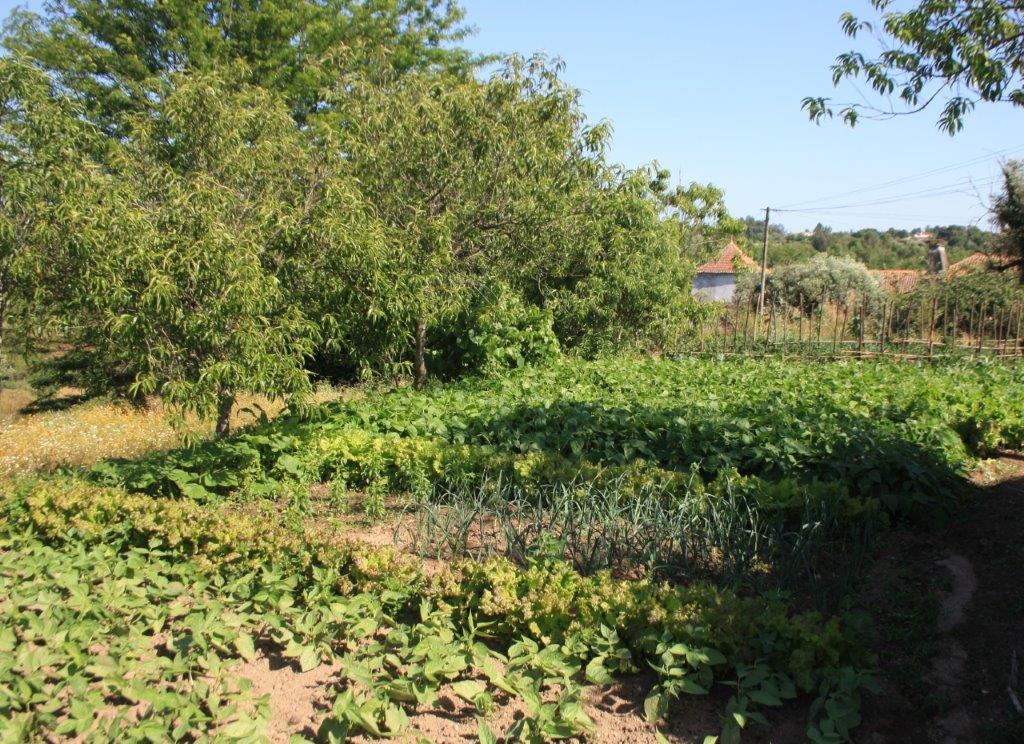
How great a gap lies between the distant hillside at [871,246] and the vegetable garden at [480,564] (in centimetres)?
3578

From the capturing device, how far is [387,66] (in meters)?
9.49

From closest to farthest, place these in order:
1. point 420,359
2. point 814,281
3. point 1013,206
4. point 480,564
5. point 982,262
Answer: point 480,564 → point 420,359 → point 1013,206 → point 982,262 → point 814,281

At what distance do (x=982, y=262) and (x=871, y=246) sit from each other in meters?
51.9

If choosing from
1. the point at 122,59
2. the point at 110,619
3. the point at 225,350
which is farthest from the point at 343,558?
the point at 122,59

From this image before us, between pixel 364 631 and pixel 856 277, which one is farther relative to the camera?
pixel 856 277

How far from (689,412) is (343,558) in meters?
3.31

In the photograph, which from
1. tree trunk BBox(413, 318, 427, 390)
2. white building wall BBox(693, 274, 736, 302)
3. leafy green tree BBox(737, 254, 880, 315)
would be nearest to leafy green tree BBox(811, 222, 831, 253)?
white building wall BBox(693, 274, 736, 302)

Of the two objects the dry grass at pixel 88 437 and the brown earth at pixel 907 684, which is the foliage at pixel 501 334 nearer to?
the dry grass at pixel 88 437

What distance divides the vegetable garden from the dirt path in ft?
0.63

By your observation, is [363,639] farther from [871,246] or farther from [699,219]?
[871,246]

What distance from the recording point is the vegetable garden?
9.86 ft

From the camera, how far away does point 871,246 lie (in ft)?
235

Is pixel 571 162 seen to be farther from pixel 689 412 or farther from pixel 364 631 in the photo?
pixel 364 631

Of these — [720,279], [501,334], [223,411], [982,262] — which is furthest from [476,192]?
[720,279]
